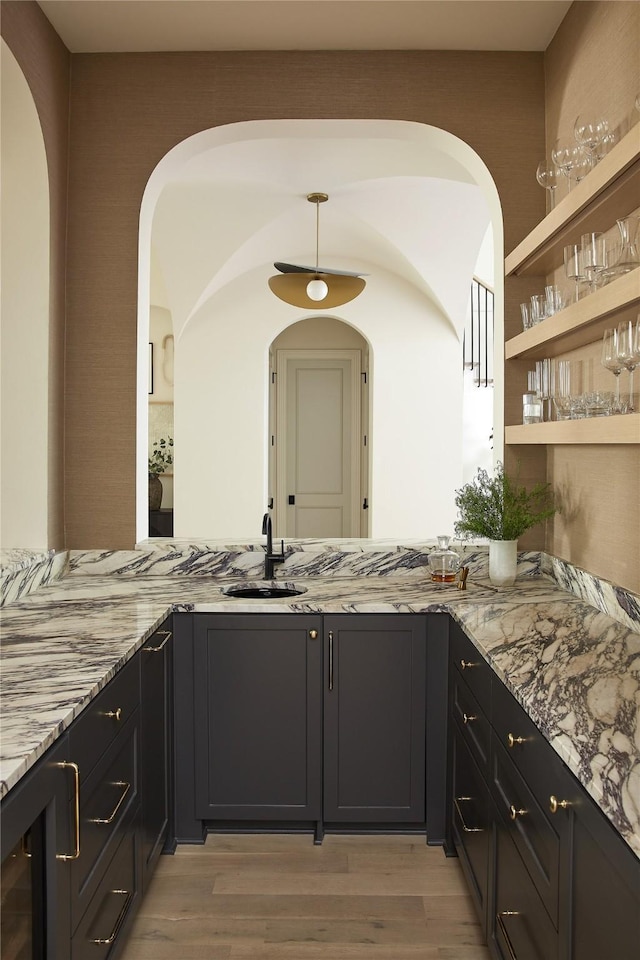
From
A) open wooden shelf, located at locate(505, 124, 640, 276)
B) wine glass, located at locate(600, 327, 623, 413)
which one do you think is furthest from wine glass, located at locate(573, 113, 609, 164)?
wine glass, located at locate(600, 327, 623, 413)

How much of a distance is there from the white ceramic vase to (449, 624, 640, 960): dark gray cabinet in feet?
1.47

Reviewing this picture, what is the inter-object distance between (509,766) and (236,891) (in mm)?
1113

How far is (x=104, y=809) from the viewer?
183cm

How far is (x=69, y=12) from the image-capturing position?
9.49ft

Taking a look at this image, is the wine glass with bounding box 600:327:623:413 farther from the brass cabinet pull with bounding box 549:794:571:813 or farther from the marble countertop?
the brass cabinet pull with bounding box 549:794:571:813

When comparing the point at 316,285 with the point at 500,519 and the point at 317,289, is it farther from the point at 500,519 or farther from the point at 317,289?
the point at 500,519

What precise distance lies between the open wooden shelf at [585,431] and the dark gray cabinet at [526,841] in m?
0.67

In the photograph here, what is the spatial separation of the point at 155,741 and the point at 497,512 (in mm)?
1490

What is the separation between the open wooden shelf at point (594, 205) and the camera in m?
1.88

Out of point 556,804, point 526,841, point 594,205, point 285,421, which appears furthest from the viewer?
point 285,421

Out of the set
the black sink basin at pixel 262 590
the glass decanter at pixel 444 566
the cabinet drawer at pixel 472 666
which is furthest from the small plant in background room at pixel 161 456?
the cabinet drawer at pixel 472 666

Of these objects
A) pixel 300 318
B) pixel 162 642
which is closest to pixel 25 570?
pixel 162 642

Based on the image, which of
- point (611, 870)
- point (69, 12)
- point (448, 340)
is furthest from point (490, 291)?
point (611, 870)

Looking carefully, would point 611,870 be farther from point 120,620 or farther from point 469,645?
point 120,620
